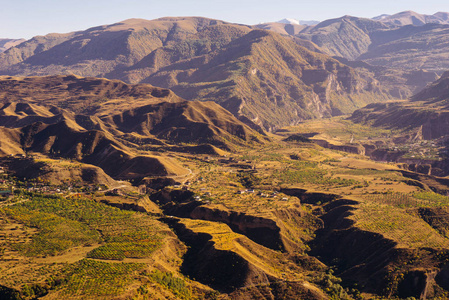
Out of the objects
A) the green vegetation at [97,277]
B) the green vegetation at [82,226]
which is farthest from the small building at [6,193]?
the green vegetation at [97,277]

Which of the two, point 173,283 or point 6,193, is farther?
point 6,193

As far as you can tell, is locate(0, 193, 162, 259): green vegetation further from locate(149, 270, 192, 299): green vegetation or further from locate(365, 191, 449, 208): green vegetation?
locate(365, 191, 449, 208): green vegetation

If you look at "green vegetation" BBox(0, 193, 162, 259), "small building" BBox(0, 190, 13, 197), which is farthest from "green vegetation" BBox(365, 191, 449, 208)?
"small building" BBox(0, 190, 13, 197)

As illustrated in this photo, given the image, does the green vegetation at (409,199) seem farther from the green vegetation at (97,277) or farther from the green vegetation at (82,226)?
the green vegetation at (97,277)

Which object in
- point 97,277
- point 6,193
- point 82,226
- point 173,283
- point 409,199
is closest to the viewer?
point 97,277

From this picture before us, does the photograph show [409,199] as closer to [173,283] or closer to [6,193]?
[173,283]

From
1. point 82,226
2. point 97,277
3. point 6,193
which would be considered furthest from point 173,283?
point 6,193

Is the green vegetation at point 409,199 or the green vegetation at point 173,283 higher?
the green vegetation at point 173,283

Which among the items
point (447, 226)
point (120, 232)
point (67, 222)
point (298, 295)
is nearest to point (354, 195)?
point (447, 226)

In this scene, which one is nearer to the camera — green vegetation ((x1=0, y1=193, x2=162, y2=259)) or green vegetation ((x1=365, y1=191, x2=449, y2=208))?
green vegetation ((x1=0, y1=193, x2=162, y2=259))

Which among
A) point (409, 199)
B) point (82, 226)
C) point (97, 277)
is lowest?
point (409, 199)

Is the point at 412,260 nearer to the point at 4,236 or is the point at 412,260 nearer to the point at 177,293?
the point at 177,293
